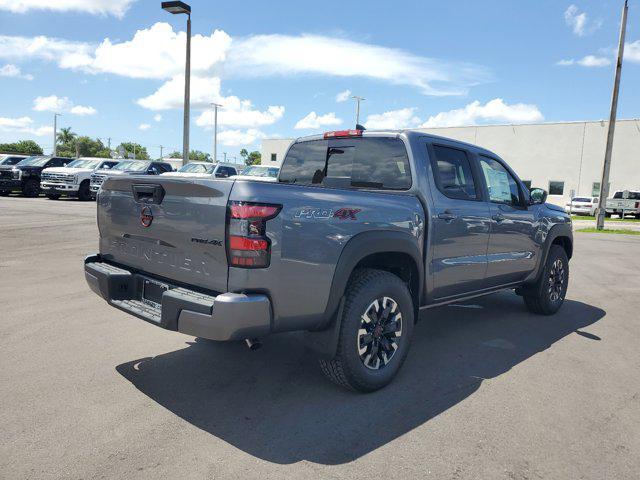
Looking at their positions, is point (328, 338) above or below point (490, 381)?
above

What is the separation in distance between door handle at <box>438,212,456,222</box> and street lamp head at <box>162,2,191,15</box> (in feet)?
52.4

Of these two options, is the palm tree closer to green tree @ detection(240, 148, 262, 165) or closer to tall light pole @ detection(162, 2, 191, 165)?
green tree @ detection(240, 148, 262, 165)

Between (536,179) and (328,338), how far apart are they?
135 ft

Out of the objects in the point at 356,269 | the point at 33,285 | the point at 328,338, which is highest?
the point at 356,269

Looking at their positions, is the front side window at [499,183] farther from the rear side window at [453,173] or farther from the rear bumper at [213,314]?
the rear bumper at [213,314]

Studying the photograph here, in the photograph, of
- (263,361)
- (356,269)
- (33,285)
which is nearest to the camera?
(356,269)

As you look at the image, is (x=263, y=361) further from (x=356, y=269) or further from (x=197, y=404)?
(x=356, y=269)

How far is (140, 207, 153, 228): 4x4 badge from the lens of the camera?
3.53m

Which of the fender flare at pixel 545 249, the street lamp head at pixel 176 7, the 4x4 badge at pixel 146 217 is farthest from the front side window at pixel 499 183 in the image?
the street lamp head at pixel 176 7

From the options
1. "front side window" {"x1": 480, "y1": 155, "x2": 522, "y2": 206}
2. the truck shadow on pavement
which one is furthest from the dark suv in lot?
"front side window" {"x1": 480, "y1": 155, "x2": 522, "y2": 206}

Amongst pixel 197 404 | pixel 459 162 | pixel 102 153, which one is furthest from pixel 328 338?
pixel 102 153

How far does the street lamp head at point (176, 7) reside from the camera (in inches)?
681

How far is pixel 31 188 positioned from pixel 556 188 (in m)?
35.3

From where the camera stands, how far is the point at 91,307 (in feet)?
18.9
